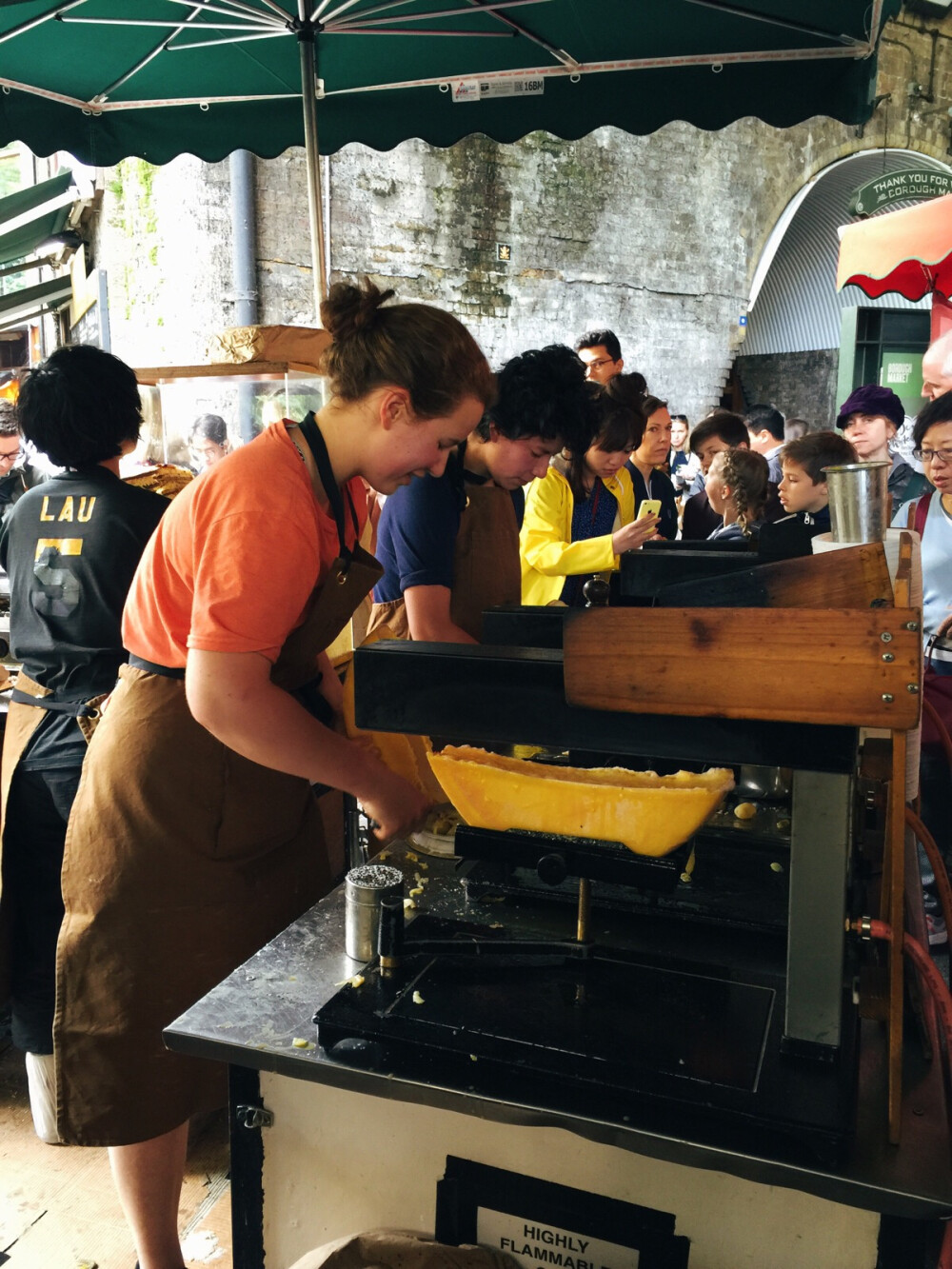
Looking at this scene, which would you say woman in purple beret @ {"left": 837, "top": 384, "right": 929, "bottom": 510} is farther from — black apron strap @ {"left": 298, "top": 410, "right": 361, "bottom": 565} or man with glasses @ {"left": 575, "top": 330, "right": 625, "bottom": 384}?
black apron strap @ {"left": 298, "top": 410, "right": 361, "bottom": 565}

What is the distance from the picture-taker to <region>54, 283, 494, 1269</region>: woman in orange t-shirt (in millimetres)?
1429

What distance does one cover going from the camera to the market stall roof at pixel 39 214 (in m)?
10.1

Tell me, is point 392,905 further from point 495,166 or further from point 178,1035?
point 495,166

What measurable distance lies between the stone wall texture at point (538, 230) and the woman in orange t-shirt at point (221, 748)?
5860mm

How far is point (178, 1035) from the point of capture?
→ 122 cm

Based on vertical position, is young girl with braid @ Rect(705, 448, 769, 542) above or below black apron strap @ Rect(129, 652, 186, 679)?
above

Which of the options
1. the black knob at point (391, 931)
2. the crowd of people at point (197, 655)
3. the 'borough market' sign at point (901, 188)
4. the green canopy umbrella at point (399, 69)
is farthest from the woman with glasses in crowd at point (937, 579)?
the 'borough market' sign at point (901, 188)

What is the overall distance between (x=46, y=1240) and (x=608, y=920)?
5.24 feet

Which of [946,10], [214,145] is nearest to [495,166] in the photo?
[214,145]

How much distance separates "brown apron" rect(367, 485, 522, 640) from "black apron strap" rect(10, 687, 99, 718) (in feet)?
2.23

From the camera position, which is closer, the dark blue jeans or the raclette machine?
the raclette machine

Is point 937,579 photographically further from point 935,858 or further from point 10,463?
point 10,463

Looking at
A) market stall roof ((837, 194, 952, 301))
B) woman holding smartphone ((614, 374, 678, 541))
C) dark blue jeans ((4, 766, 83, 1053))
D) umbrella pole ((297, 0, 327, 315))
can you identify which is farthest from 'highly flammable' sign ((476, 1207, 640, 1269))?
market stall roof ((837, 194, 952, 301))

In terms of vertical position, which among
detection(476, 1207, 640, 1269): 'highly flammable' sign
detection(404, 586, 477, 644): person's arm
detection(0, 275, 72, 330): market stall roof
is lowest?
detection(476, 1207, 640, 1269): 'highly flammable' sign
